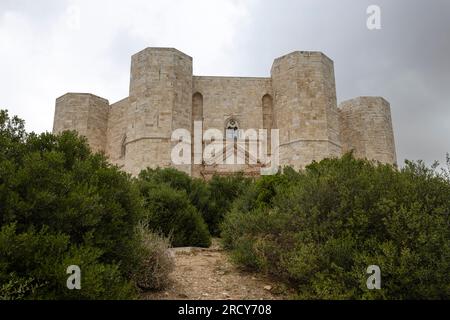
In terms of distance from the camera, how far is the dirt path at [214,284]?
4316 millimetres

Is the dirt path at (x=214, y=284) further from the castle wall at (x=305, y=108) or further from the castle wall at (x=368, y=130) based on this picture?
the castle wall at (x=368, y=130)

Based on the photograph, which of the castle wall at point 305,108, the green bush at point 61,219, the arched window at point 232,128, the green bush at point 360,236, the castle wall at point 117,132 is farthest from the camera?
the castle wall at point 117,132

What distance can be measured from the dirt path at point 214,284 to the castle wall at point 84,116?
59.2 ft

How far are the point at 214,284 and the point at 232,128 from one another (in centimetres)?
1674

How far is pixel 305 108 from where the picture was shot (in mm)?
19500

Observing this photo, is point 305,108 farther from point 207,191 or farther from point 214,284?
point 214,284

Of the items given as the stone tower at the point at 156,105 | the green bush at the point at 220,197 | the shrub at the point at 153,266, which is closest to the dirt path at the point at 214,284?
the shrub at the point at 153,266

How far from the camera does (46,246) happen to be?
9.80 ft

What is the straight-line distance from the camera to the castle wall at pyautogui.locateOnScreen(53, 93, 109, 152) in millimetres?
22391

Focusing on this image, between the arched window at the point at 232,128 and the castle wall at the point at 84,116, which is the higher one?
the castle wall at the point at 84,116

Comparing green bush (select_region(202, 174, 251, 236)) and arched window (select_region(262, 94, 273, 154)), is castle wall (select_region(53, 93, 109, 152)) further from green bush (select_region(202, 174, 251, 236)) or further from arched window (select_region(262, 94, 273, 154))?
green bush (select_region(202, 174, 251, 236))

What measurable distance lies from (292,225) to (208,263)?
1.58 meters
